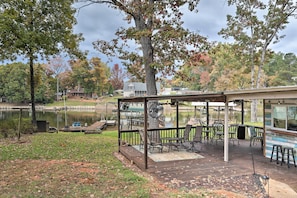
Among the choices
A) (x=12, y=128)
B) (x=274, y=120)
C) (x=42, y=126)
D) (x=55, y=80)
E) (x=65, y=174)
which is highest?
(x=55, y=80)

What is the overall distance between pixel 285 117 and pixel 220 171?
293cm

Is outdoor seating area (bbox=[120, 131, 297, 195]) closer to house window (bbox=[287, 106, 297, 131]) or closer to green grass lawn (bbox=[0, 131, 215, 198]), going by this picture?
green grass lawn (bbox=[0, 131, 215, 198])

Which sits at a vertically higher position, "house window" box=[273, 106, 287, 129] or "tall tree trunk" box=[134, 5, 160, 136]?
"tall tree trunk" box=[134, 5, 160, 136]

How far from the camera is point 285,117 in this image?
23.5 feet

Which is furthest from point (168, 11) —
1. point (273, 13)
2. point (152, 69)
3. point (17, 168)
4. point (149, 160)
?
point (273, 13)

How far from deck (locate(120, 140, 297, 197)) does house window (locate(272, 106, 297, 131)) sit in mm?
1156

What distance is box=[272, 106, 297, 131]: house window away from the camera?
22.6ft

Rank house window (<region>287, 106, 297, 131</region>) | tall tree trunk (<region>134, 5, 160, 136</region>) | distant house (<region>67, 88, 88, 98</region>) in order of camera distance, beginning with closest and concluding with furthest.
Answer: house window (<region>287, 106, 297, 131</region>) < tall tree trunk (<region>134, 5, 160, 136</region>) < distant house (<region>67, 88, 88, 98</region>)

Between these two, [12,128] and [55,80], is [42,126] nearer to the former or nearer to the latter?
[12,128]

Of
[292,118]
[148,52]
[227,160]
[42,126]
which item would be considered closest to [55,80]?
[42,126]

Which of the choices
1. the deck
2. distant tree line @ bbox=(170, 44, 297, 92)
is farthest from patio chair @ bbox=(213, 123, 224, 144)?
distant tree line @ bbox=(170, 44, 297, 92)

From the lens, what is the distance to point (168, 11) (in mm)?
9641

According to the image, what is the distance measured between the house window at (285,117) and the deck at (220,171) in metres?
1.16

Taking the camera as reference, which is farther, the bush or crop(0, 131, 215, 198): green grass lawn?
the bush
